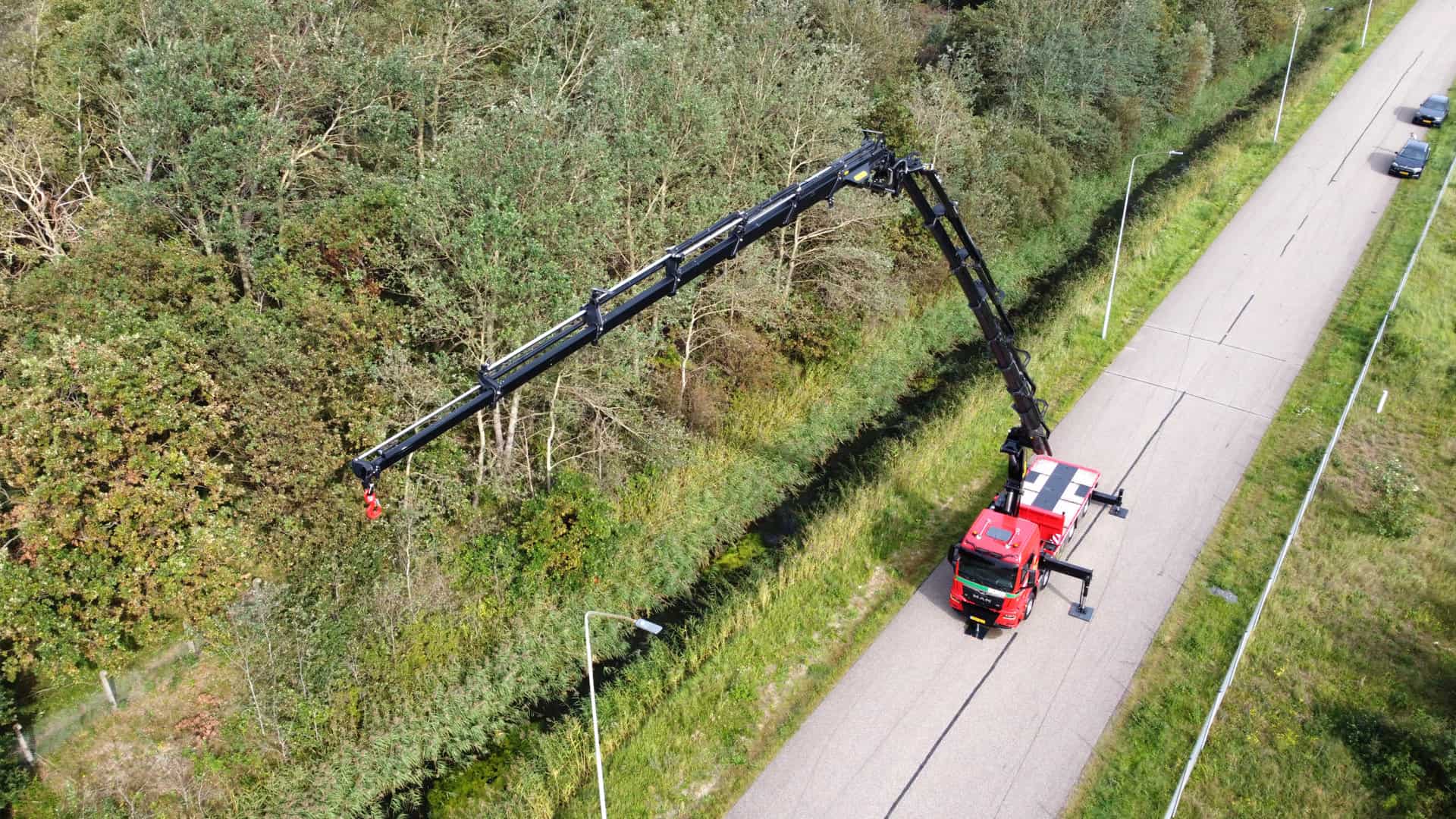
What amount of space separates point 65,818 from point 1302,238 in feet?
163

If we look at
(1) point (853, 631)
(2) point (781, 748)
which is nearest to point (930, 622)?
(1) point (853, 631)

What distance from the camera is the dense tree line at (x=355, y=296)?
68.3 feet

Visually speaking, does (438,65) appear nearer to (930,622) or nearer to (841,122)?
(841,122)

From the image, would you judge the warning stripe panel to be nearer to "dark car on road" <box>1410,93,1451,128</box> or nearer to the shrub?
the shrub

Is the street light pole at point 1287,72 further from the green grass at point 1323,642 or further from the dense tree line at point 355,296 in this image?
the dense tree line at point 355,296

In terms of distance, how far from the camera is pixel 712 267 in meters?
19.9

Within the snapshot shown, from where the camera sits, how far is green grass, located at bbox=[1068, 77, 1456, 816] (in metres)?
20.0

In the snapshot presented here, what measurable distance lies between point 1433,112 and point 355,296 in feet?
196

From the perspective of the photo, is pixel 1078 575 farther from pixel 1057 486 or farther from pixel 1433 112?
pixel 1433 112

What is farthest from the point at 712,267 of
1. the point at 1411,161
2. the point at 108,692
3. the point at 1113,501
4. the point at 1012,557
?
the point at 1411,161

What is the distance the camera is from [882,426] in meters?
34.5

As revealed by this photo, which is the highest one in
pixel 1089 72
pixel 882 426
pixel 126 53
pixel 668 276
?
pixel 126 53

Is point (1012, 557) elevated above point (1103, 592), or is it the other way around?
point (1012, 557)

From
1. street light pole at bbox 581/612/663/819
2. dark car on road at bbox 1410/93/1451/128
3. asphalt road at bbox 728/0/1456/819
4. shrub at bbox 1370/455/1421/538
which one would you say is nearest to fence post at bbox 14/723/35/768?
street light pole at bbox 581/612/663/819
